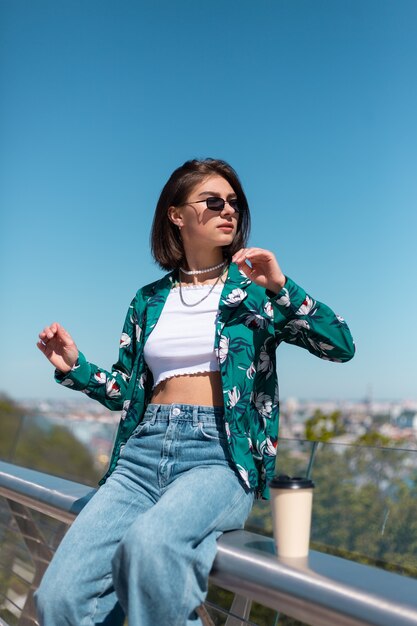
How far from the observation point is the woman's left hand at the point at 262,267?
2.04m

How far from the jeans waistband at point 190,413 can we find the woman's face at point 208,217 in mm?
622

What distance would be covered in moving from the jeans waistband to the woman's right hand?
45 centimetres

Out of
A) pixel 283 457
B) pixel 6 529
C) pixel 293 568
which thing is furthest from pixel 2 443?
pixel 293 568

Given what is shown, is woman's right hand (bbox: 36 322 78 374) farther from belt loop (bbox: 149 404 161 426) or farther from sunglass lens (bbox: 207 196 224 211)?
sunglass lens (bbox: 207 196 224 211)

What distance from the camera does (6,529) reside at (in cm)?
294

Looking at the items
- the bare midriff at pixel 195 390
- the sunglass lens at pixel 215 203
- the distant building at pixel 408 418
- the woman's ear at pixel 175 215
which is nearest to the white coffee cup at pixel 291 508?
the bare midriff at pixel 195 390

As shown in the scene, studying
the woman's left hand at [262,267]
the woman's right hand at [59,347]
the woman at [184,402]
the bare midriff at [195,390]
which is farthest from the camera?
the woman's right hand at [59,347]

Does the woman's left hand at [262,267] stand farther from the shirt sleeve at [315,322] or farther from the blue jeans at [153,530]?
the blue jeans at [153,530]

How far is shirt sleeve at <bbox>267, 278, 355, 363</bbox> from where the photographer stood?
6.94 ft

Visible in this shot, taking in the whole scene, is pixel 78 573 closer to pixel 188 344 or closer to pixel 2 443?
pixel 188 344

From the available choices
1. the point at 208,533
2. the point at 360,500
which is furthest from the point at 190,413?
the point at 360,500

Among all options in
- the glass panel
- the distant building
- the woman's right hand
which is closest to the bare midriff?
the woman's right hand

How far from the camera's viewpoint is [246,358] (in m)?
2.20

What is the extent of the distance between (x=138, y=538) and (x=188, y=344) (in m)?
0.71
